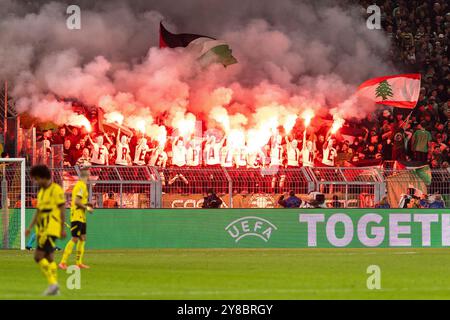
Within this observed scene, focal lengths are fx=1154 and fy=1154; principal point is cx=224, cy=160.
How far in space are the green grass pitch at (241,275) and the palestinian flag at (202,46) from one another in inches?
528

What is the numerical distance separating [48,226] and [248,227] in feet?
45.3

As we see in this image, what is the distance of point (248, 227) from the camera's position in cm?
2805

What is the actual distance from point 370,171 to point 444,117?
8529 mm

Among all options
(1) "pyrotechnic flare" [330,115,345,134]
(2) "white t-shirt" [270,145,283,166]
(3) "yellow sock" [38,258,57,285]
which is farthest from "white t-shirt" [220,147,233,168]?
(3) "yellow sock" [38,258,57,285]

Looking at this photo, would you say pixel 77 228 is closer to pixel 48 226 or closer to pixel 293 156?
pixel 48 226

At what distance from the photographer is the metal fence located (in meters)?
28.0

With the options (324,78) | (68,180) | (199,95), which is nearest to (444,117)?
(324,78)

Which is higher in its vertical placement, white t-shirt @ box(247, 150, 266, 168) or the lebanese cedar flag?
the lebanese cedar flag

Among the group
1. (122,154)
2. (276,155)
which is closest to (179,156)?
(122,154)

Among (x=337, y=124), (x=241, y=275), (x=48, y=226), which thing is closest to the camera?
(x=48, y=226)

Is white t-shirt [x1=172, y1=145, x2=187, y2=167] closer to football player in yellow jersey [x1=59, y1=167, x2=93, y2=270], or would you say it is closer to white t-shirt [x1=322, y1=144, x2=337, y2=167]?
white t-shirt [x1=322, y1=144, x2=337, y2=167]

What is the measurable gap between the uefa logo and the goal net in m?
4.95

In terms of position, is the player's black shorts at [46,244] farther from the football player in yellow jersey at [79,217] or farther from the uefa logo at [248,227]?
the uefa logo at [248,227]
